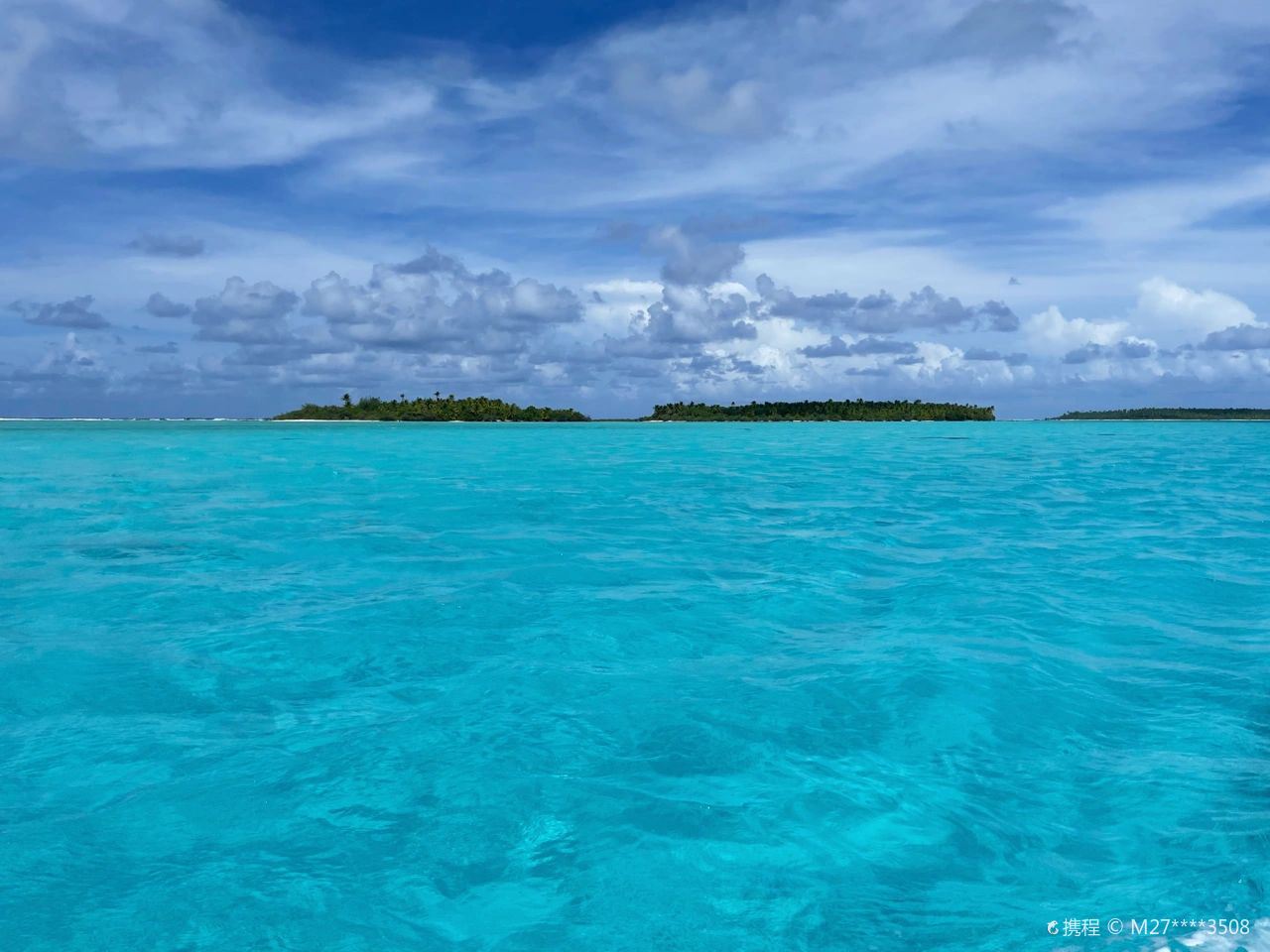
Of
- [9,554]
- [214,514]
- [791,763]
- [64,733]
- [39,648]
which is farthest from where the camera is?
[214,514]

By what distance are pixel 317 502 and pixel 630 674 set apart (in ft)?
61.8

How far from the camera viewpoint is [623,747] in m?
7.23

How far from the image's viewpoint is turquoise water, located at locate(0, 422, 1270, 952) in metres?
4.98

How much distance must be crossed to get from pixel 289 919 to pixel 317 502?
22.1 meters

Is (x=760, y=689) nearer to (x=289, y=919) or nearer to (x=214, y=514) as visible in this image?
(x=289, y=919)

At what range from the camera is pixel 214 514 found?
2233 cm

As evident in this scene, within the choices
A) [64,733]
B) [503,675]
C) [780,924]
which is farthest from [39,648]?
[780,924]

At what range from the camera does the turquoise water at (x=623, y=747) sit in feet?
16.4

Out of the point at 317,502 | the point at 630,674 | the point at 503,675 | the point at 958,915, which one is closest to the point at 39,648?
the point at 503,675

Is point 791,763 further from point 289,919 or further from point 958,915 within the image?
point 289,919

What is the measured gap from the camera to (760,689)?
28.4ft

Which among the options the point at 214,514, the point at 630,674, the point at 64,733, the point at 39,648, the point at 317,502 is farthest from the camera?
the point at 317,502

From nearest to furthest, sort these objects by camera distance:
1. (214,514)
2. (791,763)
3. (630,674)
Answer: (791,763) < (630,674) < (214,514)

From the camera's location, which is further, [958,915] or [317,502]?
[317,502]
